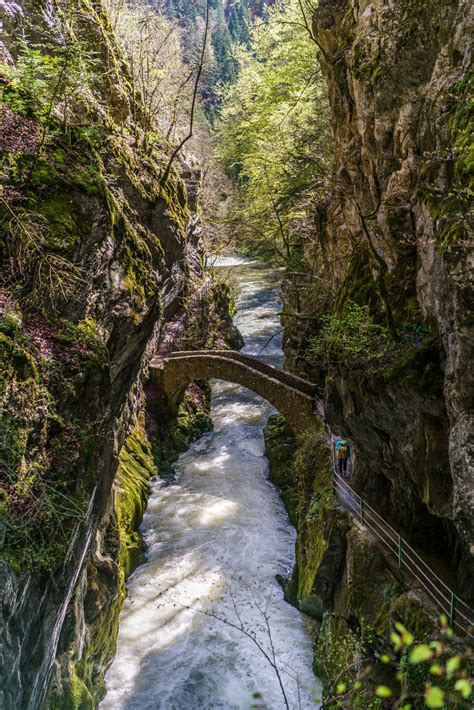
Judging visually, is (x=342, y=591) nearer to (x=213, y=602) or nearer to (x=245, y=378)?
(x=213, y=602)

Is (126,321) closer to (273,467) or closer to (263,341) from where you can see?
(273,467)

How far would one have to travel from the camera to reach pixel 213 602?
11.4 metres

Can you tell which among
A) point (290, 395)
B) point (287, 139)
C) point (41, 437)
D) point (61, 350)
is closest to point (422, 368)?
point (61, 350)

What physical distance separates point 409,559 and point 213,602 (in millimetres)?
5591

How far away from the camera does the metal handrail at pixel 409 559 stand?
645 cm

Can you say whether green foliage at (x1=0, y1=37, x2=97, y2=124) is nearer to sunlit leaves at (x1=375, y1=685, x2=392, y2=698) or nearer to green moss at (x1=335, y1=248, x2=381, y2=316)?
green moss at (x1=335, y1=248, x2=381, y2=316)

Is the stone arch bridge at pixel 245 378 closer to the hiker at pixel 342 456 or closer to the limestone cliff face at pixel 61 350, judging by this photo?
the hiker at pixel 342 456

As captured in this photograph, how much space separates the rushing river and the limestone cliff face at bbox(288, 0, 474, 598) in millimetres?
3351

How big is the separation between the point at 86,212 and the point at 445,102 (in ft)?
17.2

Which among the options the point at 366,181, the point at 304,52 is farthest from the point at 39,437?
the point at 304,52

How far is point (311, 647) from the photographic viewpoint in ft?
33.5

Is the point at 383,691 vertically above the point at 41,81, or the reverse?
the point at 41,81

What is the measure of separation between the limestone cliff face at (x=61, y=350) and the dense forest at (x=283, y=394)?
4cm

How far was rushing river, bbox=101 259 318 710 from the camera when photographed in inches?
370
